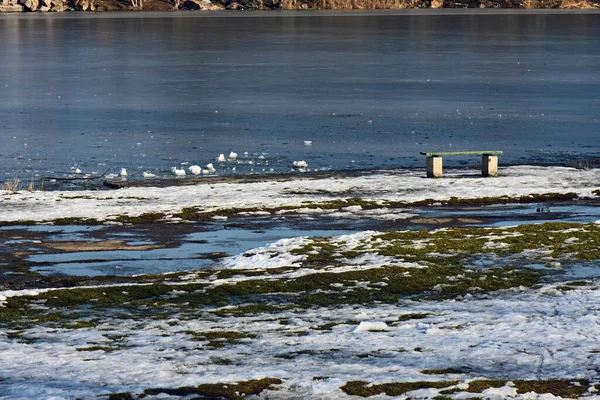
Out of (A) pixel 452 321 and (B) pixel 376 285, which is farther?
(B) pixel 376 285

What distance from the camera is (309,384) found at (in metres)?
12.1

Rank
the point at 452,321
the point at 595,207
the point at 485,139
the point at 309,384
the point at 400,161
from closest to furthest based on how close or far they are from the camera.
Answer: the point at 309,384
the point at 452,321
the point at 595,207
the point at 400,161
the point at 485,139

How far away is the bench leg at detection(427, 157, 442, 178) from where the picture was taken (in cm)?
3362

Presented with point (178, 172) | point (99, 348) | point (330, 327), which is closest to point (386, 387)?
point (330, 327)

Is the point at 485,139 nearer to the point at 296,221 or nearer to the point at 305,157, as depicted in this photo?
the point at 305,157

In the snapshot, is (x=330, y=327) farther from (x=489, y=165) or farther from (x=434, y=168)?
(x=489, y=165)

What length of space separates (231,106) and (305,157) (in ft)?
55.7

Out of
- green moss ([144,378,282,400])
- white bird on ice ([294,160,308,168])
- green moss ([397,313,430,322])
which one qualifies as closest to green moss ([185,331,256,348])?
green moss ([144,378,282,400])

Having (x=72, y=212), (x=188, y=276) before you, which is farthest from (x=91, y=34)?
(x=188, y=276)

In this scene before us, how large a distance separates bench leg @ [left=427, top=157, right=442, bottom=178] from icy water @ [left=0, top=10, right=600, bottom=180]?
18.9 ft

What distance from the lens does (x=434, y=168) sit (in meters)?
33.6

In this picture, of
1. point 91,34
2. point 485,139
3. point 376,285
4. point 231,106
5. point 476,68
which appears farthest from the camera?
point 91,34

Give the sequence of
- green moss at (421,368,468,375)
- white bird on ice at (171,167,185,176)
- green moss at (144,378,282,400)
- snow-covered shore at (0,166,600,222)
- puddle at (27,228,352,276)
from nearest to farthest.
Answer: green moss at (144,378,282,400) → green moss at (421,368,468,375) → puddle at (27,228,352,276) → snow-covered shore at (0,166,600,222) → white bird on ice at (171,167,185,176)

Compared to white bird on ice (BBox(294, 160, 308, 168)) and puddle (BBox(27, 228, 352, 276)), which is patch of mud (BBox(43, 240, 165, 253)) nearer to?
puddle (BBox(27, 228, 352, 276))
